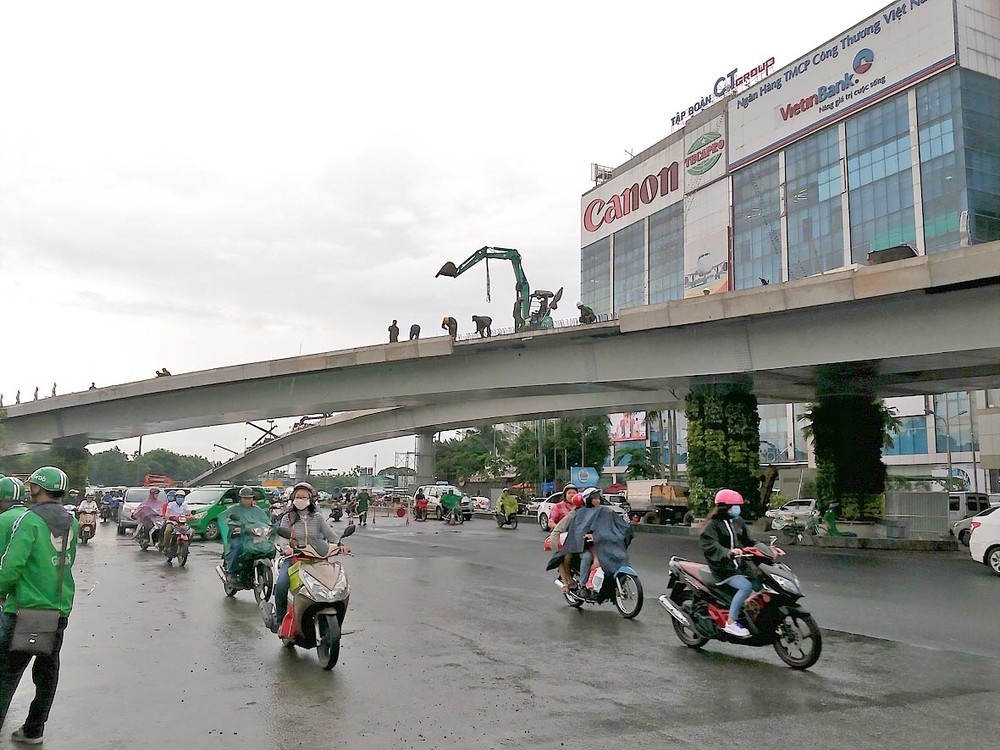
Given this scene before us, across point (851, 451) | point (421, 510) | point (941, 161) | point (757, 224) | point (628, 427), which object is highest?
point (757, 224)

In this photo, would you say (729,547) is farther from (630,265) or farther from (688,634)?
(630,265)

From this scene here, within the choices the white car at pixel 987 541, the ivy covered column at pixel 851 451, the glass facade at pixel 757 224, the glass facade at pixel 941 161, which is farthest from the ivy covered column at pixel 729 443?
the glass facade at pixel 757 224

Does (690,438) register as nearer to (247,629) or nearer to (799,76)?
(247,629)

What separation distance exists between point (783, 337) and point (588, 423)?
56072mm

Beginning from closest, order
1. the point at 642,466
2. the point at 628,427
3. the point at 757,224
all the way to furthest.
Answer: the point at 642,466 < the point at 757,224 < the point at 628,427

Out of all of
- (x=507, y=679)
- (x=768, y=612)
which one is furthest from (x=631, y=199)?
(x=507, y=679)

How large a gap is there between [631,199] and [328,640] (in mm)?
100427

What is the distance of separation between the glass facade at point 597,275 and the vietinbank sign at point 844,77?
2692cm

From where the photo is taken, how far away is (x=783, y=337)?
74.6 ft

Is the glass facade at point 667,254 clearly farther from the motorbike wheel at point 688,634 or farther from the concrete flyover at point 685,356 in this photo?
the motorbike wheel at point 688,634

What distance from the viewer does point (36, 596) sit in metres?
5.33

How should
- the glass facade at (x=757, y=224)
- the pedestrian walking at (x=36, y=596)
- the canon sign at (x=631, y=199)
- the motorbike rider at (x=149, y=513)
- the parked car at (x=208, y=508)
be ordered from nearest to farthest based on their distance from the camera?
the pedestrian walking at (x=36, y=596)
the motorbike rider at (x=149, y=513)
the parked car at (x=208, y=508)
the glass facade at (x=757, y=224)
the canon sign at (x=631, y=199)

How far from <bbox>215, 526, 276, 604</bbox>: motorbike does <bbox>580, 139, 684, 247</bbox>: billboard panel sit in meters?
87.3

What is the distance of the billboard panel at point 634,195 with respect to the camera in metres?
95.4
